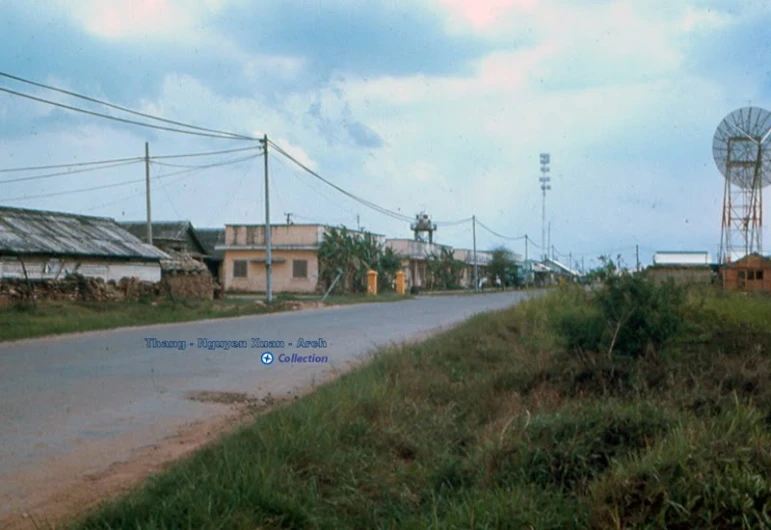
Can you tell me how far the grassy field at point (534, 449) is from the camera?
5.04 metres

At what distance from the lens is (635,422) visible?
6.20 metres

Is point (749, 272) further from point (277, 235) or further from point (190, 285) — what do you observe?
point (277, 235)

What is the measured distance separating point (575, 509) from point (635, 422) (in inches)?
47.6

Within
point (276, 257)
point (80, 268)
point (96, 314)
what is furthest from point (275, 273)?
point (96, 314)

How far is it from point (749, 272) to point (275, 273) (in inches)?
1181

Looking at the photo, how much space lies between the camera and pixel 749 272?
34.2 metres

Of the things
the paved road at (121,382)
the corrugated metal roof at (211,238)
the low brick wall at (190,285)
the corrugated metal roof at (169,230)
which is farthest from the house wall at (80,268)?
the corrugated metal roof at (211,238)

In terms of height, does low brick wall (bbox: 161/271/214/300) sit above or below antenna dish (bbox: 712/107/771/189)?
below

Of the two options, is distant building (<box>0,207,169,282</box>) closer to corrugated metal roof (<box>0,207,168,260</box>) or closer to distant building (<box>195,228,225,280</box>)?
corrugated metal roof (<box>0,207,168,260</box>)

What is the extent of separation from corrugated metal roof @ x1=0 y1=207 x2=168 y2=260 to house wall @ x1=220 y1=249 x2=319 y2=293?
18244 millimetres

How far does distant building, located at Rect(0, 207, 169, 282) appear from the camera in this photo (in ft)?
88.6

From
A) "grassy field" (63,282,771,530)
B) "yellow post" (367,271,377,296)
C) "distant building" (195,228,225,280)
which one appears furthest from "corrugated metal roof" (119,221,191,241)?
"grassy field" (63,282,771,530)

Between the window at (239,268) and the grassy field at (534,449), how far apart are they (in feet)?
150

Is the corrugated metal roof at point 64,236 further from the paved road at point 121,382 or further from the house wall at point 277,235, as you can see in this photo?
the house wall at point 277,235
